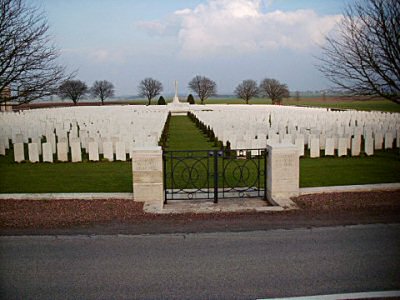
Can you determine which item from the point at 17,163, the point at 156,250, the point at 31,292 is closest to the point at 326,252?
the point at 156,250

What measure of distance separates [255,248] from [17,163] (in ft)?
32.2

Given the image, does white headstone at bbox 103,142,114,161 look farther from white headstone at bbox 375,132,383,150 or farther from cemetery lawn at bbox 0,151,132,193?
white headstone at bbox 375,132,383,150

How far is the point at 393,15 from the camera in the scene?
1085 centimetres

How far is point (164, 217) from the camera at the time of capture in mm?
6391

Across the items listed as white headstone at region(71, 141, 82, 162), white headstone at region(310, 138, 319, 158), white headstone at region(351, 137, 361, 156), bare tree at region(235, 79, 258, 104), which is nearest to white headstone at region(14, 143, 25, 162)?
white headstone at region(71, 141, 82, 162)

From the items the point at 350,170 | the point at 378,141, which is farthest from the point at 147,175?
the point at 378,141

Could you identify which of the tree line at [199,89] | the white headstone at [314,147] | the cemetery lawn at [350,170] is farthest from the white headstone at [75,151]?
the tree line at [199,89]

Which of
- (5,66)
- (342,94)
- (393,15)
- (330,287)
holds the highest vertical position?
(393,15)

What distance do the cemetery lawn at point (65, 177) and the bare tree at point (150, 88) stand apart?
237 ft

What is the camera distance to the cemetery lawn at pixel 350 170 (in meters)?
9.09

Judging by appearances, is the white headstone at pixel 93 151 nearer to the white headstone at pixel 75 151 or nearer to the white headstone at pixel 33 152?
the white headstone at pixel 75 151

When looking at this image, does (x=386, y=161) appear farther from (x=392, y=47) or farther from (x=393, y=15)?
(x=393, y=15)

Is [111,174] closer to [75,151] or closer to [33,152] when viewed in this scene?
[75,151]

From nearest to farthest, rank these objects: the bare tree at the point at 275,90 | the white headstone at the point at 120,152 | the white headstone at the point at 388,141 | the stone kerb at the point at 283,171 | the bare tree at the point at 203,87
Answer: the stone kerb at the point at 283,171 → the white headstone at the point at 120,152 → the white headstone at the point at 388,141 → the bare tree at the point at 275,90 → the bare tree at the point at 203,87
